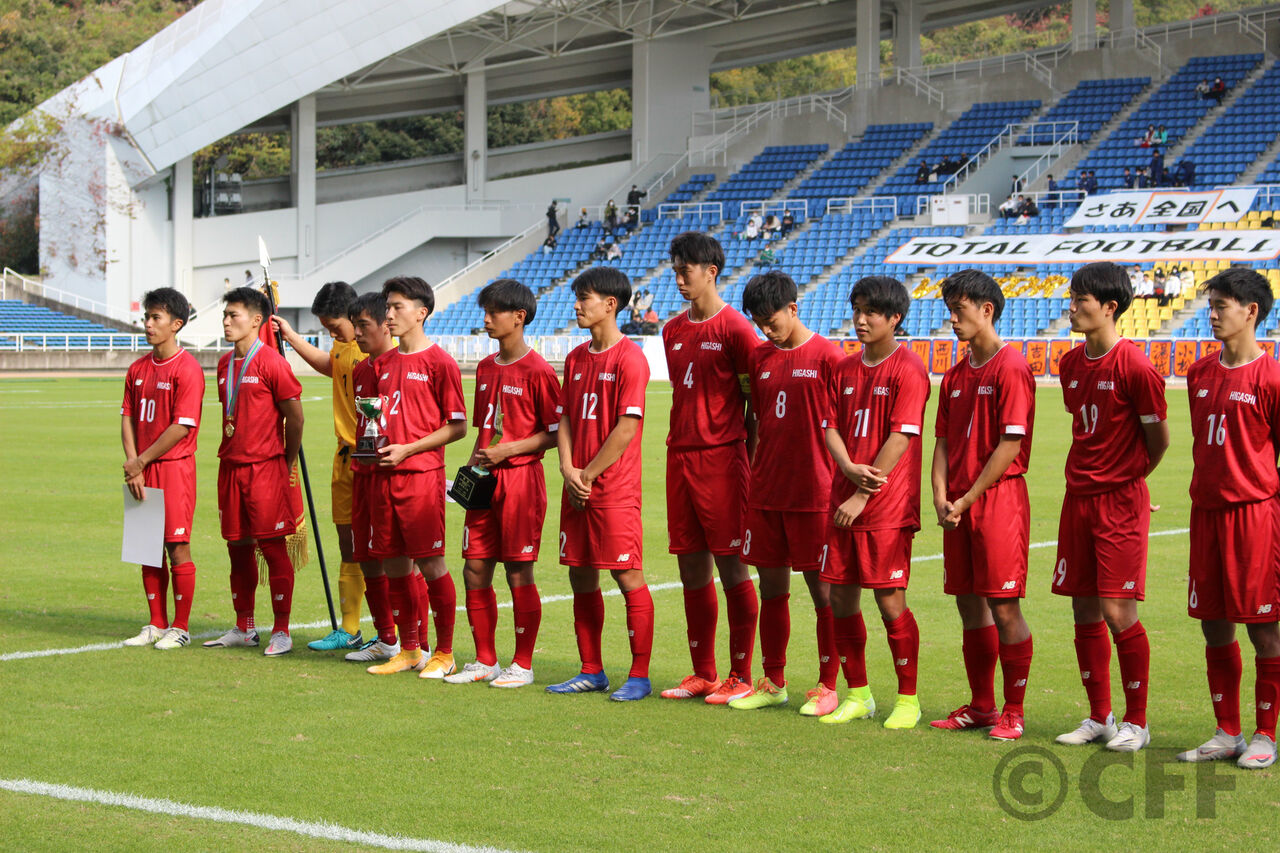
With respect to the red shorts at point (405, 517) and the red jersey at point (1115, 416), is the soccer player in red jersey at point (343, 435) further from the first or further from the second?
the red jersey at point (1115, 416)

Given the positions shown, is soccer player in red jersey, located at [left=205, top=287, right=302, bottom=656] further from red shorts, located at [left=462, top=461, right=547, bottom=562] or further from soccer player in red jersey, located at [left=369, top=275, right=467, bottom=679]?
red shorts, located at [left=462, top=461, right=547, bottom=562]

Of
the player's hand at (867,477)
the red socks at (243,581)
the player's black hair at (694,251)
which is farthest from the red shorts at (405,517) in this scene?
the player's hand at (867,477)

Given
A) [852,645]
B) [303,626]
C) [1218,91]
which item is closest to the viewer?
[852,645]

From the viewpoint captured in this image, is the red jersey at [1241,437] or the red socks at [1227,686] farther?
the red socks at [1227,686]

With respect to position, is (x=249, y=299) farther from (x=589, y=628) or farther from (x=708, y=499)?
(x=708, y=499)

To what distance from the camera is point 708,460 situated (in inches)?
262

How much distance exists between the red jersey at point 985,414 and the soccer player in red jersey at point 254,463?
3.63 m

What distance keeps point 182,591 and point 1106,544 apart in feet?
16.3

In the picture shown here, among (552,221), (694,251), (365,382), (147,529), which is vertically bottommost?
(147,529)

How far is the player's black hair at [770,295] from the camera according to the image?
6.35 m

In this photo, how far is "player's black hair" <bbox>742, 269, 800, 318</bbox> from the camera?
6.35 metres

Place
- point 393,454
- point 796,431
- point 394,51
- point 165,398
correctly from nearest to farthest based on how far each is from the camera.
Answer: point 796,431
point 393,454
point 165,398
point 394,51

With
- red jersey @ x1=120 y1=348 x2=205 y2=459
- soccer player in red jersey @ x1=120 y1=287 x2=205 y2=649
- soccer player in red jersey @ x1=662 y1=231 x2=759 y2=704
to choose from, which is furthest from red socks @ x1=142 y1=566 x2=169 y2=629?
soccer player in red jersey @ x1=662 y1=231 x2=759 y2=704

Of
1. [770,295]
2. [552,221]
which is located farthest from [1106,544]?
[552,221]
